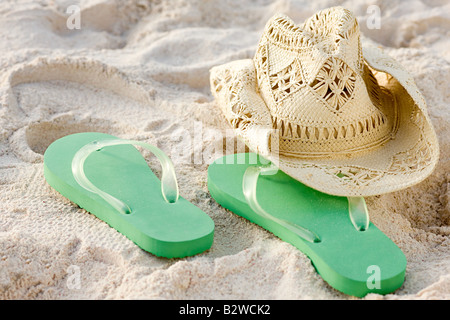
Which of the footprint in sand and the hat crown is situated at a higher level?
the hat crown

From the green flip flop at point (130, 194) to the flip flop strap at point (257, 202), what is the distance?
0.38 ft

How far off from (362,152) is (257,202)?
0.36 meters

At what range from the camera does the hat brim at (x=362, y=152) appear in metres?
1.44

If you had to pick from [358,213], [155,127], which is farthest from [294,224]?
[155,127]

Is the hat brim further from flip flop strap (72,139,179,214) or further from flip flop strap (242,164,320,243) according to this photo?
flip flop strap (72,139,179,214)

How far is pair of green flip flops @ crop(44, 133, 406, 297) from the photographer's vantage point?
129 cm

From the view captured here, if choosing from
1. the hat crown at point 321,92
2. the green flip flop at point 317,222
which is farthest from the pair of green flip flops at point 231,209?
the hat crown at point 321,92

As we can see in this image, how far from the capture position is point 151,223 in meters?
1.39

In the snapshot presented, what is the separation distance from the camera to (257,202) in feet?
4.59

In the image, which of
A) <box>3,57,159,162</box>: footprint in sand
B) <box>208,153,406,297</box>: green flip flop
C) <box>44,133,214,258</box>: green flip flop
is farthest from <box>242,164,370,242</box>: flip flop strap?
<box>3,57,159,162</box>: footprint in sand

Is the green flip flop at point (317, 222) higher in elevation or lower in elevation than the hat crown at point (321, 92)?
lower

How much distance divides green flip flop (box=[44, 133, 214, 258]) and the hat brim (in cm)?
24

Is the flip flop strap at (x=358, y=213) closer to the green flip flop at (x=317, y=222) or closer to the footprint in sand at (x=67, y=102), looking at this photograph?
the green flip flop at (x=317, y=222)

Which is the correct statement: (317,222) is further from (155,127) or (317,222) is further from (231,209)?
(155,127)
